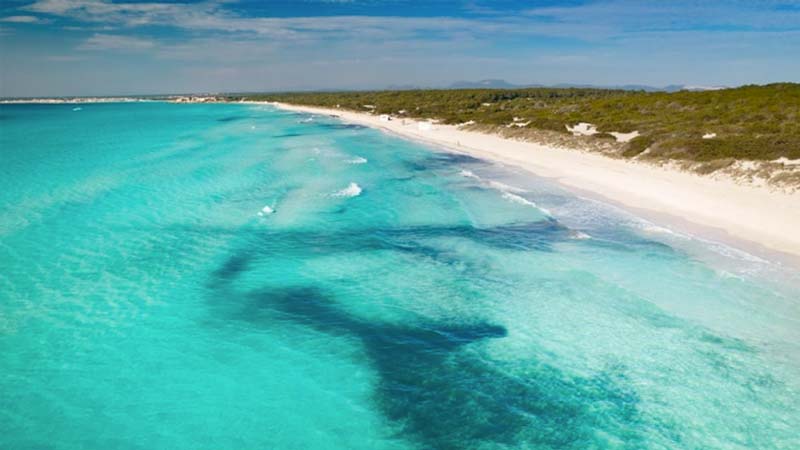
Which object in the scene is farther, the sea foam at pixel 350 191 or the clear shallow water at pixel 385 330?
the sea foam at pixel 350 191

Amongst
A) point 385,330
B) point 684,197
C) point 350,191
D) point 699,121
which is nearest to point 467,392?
point 385,330

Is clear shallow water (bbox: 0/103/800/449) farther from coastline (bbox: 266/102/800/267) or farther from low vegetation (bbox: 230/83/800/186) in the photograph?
low vegetation (bbox: 230/83/800/186)

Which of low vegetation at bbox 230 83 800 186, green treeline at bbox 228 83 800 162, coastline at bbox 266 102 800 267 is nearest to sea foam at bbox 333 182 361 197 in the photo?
coastline at bbox 266 102 800 267

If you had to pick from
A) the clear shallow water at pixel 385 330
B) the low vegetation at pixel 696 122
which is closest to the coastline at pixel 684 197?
the clear shallow water at pixel 385 330

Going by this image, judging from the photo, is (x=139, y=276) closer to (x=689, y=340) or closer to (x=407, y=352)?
(x=407, y=352)

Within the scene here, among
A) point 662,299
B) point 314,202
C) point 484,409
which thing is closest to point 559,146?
point 314,202

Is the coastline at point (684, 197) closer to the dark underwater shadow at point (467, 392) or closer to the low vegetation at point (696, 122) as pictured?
the low vegetation at point (696, 122)
